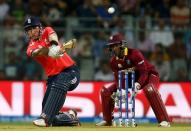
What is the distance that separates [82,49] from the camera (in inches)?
827

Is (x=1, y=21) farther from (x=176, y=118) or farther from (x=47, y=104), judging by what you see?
(x=47, y=104)

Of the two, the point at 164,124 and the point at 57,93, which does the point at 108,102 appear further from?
the point at 57,93

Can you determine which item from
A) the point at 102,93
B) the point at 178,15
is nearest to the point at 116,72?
the point at 102,93

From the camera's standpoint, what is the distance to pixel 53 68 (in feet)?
48.0

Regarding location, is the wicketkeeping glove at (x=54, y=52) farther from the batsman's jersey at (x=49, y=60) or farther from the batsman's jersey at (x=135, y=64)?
the batsman's jersey at (x=135, y=64)

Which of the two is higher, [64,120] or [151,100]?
[151,100]

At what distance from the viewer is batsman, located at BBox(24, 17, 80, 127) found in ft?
46.1

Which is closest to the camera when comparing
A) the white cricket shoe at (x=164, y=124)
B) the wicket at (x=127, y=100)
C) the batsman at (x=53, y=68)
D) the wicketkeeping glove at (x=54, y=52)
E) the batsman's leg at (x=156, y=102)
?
the wicketkeeping glove at (x=54, y=52)

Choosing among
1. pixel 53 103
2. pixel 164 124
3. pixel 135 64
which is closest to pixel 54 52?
pixel 53 103

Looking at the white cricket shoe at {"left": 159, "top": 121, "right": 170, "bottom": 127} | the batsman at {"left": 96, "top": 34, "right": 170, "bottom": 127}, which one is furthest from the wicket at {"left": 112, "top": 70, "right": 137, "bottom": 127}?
the white cricket shoe at {"left": 159, "top": 121, "right": 170, "bottom": 127}

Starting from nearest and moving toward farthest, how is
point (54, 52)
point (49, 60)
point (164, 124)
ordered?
point (54, 52), point (49, 60), point (164, 124)

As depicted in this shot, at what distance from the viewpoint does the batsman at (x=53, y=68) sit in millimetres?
14047

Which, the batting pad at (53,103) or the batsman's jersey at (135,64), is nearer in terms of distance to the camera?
the batting pad at (53,103)

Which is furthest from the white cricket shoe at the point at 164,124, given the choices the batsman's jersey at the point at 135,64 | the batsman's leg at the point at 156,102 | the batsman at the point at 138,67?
the batsman's jersey at the point at 135,64
